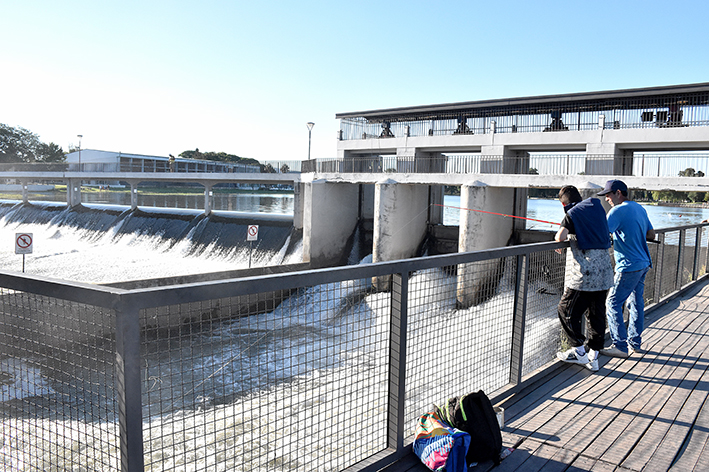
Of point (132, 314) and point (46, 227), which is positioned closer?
point (132, 314)

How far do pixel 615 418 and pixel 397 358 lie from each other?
6.86 ft

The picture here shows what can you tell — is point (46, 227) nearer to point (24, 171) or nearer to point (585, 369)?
point (24, 171)

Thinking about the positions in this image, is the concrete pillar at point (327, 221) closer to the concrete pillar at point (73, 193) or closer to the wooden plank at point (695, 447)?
the wooden plank at point (695, 447)

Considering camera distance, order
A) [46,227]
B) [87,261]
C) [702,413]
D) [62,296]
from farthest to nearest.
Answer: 1. [46,227]
2. [87,261]
3. [702,413]
4. [62,296]

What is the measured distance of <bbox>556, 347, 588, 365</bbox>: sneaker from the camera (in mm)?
4914

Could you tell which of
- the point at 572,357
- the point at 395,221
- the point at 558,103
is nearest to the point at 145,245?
the point at 395,221

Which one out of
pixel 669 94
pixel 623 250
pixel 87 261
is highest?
pixel 669 94

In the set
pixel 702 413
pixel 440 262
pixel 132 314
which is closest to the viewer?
pixel 132 314

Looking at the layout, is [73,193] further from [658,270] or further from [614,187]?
[614,187]

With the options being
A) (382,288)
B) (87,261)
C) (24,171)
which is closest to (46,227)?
(87,261)

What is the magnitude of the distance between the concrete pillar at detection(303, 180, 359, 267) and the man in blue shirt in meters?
20.8

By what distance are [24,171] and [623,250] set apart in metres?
56.4

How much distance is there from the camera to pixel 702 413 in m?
3.87

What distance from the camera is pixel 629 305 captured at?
5461mm
